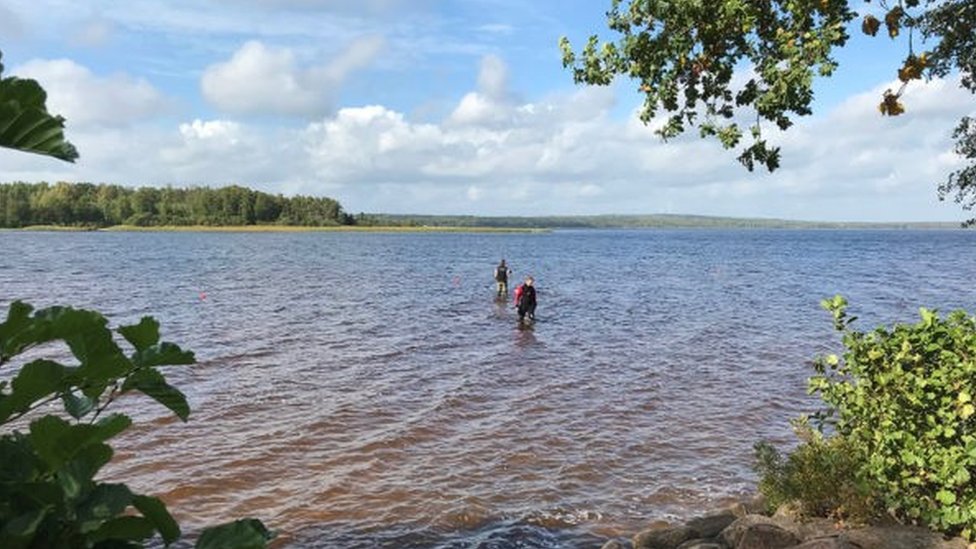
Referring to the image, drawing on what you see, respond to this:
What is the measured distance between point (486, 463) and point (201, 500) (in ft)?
15.7

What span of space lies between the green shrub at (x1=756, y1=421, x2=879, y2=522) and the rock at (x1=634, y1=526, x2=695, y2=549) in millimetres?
1313

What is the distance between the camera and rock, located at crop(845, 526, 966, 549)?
7.25 metres

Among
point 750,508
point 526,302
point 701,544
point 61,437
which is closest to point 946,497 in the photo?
point 701,544

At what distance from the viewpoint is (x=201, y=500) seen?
11.4 metres

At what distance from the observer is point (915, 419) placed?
754cm

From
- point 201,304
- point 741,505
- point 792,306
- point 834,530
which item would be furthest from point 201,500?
point 792,306

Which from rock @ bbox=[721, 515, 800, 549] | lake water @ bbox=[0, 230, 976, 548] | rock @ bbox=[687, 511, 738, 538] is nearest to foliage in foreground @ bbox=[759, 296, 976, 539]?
rock @ bbox=[721, 515, 800, 549]

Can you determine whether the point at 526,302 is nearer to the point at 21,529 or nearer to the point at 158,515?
the point at 158,515

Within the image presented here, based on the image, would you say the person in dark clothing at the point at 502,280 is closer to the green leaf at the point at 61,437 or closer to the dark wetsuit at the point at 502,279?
the dark wetsuit at the point at 502,279

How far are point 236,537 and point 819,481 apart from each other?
28.8ft

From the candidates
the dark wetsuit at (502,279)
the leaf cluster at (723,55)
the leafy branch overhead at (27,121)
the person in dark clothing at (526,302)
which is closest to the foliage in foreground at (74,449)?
the leafy branch overhead at (27,121)

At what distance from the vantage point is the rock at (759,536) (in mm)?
8148

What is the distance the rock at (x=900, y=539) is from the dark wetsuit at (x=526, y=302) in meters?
23.5

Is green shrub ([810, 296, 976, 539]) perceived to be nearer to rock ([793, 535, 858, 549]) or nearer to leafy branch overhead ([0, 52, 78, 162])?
rock ([793, 535, 858, 549])
